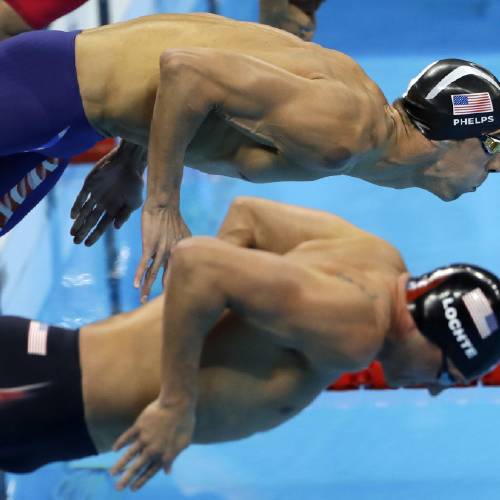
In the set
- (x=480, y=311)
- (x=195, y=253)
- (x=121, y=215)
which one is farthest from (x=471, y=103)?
(x=195, y=253)

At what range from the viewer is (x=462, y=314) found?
80.7 inches

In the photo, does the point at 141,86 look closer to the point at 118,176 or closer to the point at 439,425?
the point at 118,176

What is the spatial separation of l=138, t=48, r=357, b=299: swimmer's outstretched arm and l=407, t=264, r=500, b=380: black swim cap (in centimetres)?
62

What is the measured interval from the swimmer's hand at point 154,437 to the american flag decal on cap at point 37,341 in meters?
0.31

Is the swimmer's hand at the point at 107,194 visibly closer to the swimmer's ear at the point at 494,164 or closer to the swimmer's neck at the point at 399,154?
the swimmer's neck at the point at 399,154

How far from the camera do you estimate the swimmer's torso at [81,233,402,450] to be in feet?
7.14

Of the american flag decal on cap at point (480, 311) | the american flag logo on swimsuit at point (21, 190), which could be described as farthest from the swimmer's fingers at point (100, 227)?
the american flag decal on cap at point (480, 311)

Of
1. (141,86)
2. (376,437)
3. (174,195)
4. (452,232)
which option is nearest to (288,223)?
(174,195)

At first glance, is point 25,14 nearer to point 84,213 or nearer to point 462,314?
point 84,213

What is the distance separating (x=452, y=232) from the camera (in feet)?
16.2

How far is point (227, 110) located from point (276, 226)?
40cm

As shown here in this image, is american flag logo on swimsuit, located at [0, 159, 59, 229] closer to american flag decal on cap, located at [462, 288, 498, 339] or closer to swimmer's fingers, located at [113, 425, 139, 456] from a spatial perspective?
swimmer's fingers, located at [113, 425, 139, 456]

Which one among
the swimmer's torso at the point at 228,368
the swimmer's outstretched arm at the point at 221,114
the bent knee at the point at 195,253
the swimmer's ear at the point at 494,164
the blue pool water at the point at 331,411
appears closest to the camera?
the bent knee at the point at 195,253

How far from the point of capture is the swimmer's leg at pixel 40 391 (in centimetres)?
227
